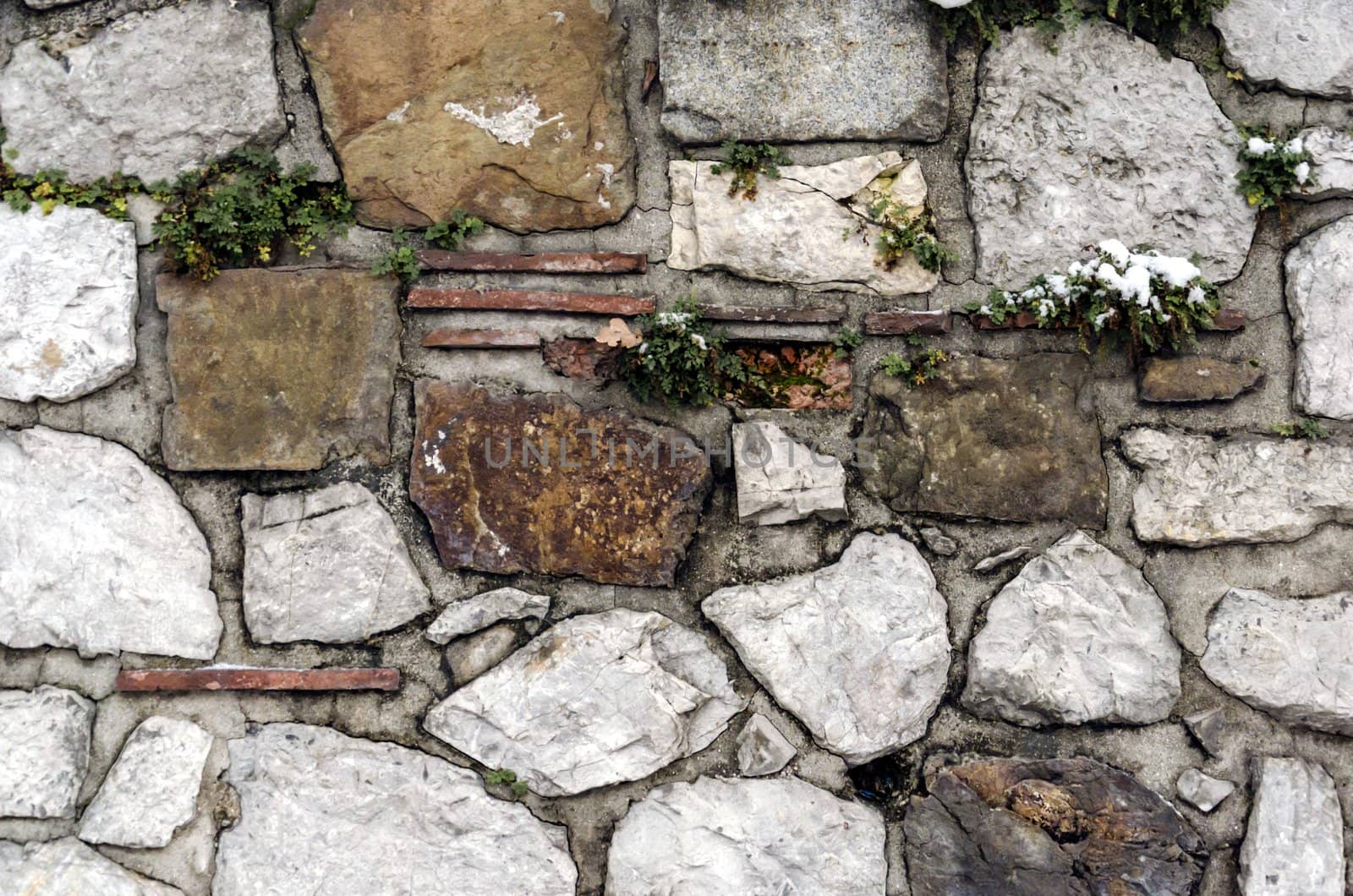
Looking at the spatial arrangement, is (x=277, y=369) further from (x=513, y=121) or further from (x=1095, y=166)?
(x=1095, y=166)

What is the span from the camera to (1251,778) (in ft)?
8.50

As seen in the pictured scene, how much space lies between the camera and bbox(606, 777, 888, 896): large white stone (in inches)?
98.3

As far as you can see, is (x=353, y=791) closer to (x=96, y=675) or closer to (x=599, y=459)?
(x=96, y=675)

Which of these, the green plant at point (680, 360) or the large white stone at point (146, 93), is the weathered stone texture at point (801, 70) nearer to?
the green plant at point (680, 360)

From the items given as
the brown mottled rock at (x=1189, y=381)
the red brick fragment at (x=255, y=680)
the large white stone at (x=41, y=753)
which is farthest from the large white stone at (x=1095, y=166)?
the large white stone at (x=41, y=753)

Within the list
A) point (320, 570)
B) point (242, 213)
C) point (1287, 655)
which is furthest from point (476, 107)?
point (1287, 655)

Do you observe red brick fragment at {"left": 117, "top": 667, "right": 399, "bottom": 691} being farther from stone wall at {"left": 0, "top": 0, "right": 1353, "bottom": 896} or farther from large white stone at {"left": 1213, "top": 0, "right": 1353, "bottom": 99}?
large white stone at {"left": 1213, "top": 0, "right": 1353, "bottom": 99}

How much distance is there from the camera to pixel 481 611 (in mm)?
2525

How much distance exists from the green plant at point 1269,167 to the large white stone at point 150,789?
9.27 feet

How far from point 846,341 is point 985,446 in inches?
16.5

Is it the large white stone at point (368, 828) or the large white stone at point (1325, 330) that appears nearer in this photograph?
the large white stone at point (368, 828)

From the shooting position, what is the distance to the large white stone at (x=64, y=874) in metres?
2.41

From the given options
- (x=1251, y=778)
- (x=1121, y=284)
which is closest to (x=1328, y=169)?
(x=1121, y=284)

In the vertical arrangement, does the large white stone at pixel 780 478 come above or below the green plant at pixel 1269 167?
below
